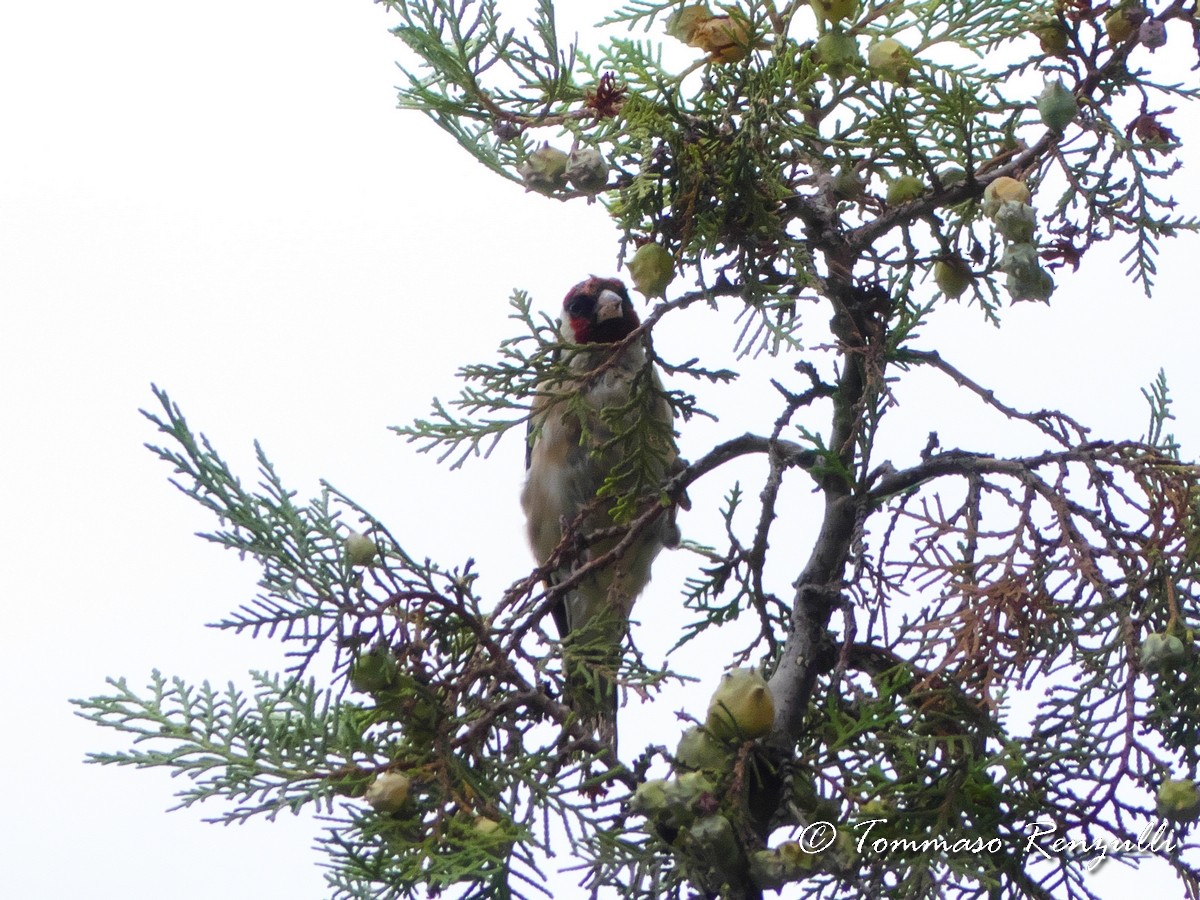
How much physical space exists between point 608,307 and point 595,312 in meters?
0.13

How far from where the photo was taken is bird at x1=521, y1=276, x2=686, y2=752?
1.73 m

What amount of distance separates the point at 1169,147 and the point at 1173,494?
1.46 feet

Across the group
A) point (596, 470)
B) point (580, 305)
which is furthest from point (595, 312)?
point (596, 470)

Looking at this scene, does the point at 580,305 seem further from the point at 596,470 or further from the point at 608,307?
the point at 596,470

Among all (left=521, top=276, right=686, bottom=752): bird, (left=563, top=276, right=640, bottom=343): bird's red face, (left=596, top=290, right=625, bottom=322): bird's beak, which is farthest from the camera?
(left=563, top=276, right=640, bottom=343): bird's red face

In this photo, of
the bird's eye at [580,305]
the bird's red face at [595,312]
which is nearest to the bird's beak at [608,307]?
the bird's red face at [595,312]

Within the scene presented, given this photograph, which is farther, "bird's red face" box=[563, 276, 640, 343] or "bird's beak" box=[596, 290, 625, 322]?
"bird's red face" box=[563, 276, 640, 343]

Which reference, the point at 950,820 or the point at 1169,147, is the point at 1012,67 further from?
the point at 950,820

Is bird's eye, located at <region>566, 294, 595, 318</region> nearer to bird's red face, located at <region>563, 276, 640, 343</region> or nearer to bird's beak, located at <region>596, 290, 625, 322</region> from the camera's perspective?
bird's red face, located at <region>563, 276, 640, 343</region>

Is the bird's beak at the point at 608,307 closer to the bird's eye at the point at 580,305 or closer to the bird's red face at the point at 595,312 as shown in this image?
the bird's red face at the point at 595,312

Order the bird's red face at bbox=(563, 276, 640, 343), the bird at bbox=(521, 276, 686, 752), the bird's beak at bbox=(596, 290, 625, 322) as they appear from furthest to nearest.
→ the bird's red face at bbox=(563, 276, 640, 343) → the bird's beak at bbox=(596, 290, 625, 322) → the bird at bbox=(521, 276, 686, 752)

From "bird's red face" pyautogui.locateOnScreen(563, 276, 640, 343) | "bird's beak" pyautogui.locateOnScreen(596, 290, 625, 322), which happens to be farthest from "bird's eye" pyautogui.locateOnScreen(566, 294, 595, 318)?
"bird's beak" pyautogui.locateOnScreen(596, 290, 625, 322)

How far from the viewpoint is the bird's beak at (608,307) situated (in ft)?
Answer: 9.71

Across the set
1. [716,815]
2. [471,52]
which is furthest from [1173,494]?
[471,52]
